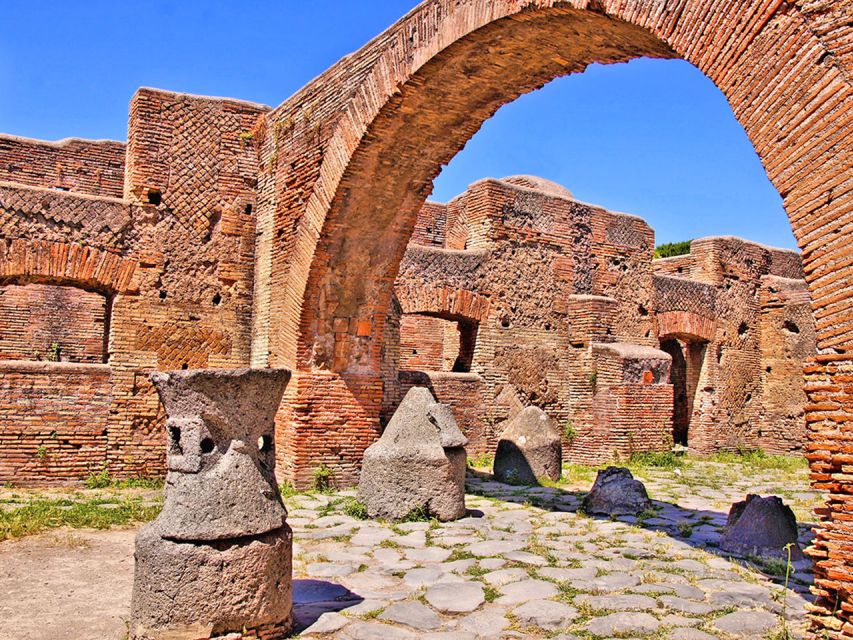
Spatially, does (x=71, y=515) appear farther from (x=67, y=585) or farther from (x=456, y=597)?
(x=456, y=597)

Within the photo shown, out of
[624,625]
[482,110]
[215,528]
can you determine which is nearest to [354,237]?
[482,110]

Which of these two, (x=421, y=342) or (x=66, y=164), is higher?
(x=66, y=164)

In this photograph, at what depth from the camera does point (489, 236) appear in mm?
11750

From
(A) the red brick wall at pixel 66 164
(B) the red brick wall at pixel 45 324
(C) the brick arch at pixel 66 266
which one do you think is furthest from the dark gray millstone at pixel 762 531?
(B) the red brick wall at pixel 45 324

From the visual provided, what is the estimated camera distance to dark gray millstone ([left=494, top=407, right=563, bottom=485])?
947 cm

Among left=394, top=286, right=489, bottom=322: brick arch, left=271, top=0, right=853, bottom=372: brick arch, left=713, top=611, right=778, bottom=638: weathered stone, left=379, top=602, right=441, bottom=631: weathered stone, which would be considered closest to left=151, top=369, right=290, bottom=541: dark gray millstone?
left=379, top=602, right=441, bottom=631: weathered stone

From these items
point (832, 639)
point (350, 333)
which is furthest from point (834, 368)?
point (350, 333)

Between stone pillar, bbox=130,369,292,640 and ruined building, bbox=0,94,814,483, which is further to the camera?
ruined building, bbox=0,94,814,483

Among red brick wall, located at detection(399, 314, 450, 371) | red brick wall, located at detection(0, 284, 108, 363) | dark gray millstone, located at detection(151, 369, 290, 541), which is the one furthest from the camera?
red brick wall, located at detection(399, 314, 450, 371)

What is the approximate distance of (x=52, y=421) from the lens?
8.40 meters

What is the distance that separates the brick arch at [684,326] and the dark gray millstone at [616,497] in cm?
685

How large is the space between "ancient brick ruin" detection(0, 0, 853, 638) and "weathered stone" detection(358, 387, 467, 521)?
5.42ft

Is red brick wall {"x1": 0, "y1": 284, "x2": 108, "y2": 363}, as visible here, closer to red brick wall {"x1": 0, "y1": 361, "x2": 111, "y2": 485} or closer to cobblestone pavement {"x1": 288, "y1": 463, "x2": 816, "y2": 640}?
red brick wall {"x1": 0, "y1": 361, "x2": 111, "y2": 485}

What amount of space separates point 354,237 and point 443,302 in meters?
2.97
